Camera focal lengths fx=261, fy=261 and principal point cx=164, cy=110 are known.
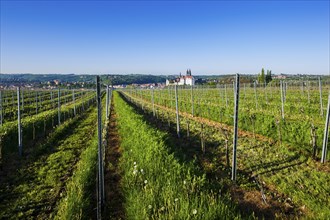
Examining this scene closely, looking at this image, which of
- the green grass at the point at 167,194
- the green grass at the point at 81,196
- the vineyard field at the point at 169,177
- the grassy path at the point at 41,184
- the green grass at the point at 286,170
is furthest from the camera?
the green grass at the point at 286,170

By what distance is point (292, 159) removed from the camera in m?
8.27

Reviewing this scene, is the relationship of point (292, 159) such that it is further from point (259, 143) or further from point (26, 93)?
point (26, 93)

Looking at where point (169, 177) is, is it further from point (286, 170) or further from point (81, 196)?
point (286, 170)

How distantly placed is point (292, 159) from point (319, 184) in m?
2.03

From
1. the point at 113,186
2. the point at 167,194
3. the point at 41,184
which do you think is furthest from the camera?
the point at 41,184

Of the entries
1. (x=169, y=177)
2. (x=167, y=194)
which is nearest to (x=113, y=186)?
(x=169, y=177)

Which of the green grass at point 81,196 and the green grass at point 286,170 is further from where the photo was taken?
the green grass at point 286,170

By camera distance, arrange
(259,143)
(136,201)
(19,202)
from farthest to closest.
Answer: (259,143), (19,202), (136,201)

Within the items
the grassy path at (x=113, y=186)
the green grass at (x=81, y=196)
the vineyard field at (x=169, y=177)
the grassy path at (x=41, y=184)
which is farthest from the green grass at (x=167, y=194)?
the grassy path at (x=41, y=184)


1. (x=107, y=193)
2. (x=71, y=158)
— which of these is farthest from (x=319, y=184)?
(x=71, y=158)

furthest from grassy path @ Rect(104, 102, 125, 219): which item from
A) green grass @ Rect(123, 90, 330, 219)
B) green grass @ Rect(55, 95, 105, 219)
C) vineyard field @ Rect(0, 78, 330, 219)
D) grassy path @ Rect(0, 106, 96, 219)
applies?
green grass @ Rect(123, 90, 330, 219)

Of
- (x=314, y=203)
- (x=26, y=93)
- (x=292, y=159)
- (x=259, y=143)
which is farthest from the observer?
(x=26, y=93)

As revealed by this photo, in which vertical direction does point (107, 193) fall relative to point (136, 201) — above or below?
below

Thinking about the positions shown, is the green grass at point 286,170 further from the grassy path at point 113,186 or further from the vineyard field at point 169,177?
the grassy path at point 113,186
